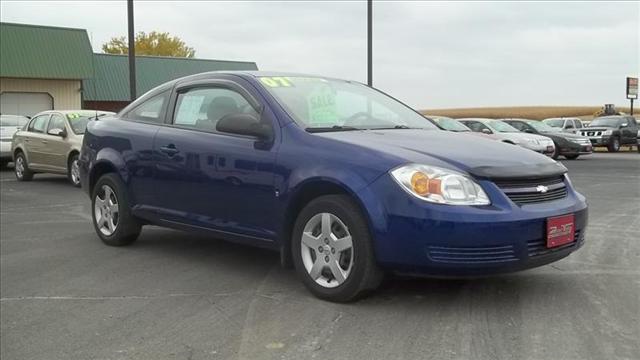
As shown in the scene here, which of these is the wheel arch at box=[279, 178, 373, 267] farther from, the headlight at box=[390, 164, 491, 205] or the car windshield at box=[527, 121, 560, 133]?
the car windshield at box=[527, 121, 560, 133]

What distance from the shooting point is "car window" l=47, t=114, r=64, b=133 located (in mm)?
13402

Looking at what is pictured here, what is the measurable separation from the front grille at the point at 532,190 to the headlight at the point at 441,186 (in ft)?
0.64

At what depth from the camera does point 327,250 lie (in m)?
4.61

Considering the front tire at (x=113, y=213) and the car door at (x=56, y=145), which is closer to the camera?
the front tire at (x=113, y=213)

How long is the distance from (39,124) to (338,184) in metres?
11.3

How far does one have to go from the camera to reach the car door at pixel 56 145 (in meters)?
13.0

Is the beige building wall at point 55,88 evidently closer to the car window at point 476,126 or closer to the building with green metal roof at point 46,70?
the building with green metal roof at point 46,70

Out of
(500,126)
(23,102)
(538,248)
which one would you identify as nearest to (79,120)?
(538,248)

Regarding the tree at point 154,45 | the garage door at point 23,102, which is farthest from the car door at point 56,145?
the tree at point 154,45

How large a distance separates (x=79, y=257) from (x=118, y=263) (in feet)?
1.65

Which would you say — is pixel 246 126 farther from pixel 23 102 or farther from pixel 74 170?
pixel 23 102

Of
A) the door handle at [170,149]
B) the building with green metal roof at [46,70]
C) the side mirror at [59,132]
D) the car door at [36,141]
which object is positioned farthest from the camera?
the building with green metal roof at [46,70]

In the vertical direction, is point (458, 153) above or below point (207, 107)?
below

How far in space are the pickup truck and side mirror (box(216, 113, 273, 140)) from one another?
25713 mm
